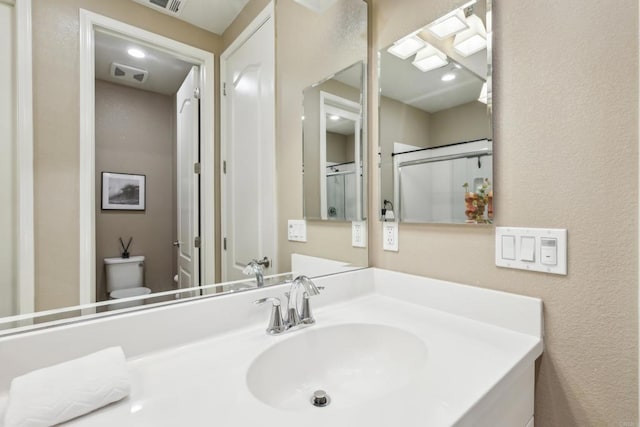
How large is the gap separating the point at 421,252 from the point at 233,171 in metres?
0.73

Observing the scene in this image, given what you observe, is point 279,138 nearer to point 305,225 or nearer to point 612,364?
point 305,225

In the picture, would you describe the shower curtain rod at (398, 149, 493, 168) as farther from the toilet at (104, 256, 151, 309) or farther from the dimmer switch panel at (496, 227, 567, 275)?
the toilet at (104, 256, 151, 309)

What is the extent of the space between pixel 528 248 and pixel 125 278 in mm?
1067

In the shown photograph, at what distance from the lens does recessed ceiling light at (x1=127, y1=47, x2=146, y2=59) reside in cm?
76

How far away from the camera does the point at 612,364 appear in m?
0.73

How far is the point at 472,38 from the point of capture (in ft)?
3.16

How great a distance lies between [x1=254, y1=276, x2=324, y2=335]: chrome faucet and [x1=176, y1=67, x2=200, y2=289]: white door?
222 millimetres

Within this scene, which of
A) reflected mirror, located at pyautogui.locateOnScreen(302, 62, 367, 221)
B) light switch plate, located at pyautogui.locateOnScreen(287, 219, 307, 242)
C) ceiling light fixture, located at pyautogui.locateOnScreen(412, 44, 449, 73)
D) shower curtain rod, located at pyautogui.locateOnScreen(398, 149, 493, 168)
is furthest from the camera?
reflected mirror, located at pyautogui.locateOnScreen(302, 62, 367, 221)

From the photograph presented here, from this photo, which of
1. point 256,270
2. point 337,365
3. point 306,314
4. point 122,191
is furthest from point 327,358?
point 122,191

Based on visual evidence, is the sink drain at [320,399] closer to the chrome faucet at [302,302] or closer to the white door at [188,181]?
the chrome faucet at [302,302]

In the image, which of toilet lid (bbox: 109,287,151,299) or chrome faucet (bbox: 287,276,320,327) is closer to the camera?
toilet lid (bbox: 109,287,151,299)

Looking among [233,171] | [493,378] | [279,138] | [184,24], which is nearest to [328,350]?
[493,378]

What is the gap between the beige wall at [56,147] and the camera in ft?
2.12

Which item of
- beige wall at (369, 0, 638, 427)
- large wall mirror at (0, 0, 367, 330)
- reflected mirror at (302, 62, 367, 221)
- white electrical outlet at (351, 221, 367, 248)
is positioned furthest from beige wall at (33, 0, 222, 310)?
beige wall at (369, 0, 638, 427)
